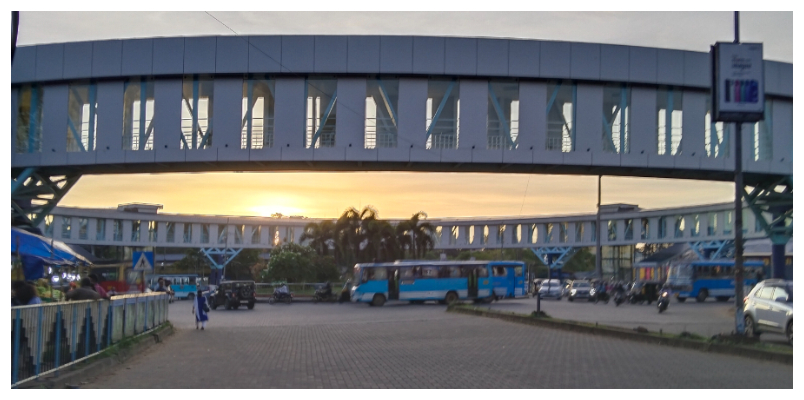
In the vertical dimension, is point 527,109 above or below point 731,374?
above

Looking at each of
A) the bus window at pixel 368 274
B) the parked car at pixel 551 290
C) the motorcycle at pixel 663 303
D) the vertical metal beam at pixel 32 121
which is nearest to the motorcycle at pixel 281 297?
the bus window at pixel 368 274

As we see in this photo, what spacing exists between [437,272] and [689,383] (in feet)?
118

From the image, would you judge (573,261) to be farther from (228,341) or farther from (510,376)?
(510,376)

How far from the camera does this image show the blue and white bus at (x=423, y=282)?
4650 centimetres

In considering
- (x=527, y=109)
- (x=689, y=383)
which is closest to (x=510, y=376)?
(x=689, y=383)

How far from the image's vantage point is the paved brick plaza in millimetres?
11305

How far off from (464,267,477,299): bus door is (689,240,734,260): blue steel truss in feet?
58.8

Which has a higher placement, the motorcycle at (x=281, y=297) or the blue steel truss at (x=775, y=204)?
the blue steel truss at (x=775, y=204)

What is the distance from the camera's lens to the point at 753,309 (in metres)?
17.7

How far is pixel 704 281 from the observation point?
4644 centimetres

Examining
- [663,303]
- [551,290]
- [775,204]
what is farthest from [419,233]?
[775,204]

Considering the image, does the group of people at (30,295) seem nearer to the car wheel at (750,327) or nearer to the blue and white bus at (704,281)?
the car wheel at (750,327)

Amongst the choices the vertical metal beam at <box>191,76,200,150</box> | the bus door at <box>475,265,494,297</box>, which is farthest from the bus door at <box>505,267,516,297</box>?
the vertical metal beam at <box>191,76,200,150</box>

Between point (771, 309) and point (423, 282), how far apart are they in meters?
30.7
